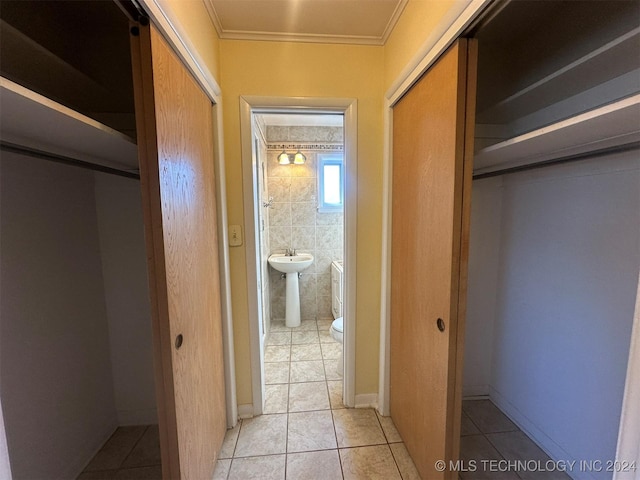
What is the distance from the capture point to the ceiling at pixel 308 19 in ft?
4.45

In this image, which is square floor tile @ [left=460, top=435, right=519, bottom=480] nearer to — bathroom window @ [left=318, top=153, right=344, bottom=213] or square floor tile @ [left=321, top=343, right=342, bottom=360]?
square floor tile @ [left=321, top=343, right=342, bottom=360]

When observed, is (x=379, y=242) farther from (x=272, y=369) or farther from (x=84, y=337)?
(x=84, y=337)

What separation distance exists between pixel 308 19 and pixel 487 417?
2.61 metres

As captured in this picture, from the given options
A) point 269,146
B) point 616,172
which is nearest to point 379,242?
point 616,172

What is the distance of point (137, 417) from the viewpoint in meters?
1.70

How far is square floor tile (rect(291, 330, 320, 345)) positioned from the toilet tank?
0.36 metres

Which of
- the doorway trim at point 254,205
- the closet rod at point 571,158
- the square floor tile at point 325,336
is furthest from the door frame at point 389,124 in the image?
the square floor tile at point 325,336

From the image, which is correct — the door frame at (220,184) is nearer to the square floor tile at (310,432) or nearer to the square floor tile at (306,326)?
the square floor tile at (310,432)

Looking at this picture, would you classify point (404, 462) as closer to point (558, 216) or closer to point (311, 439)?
point (311, 439)

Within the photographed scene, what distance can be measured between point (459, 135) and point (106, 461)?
231cm

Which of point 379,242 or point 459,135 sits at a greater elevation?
point 459,135

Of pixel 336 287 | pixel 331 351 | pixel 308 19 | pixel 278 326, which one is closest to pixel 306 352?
pixel 331 351

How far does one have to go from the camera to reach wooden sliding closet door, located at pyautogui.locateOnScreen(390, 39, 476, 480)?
1.00 meters

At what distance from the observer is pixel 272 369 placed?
93.8 inches
